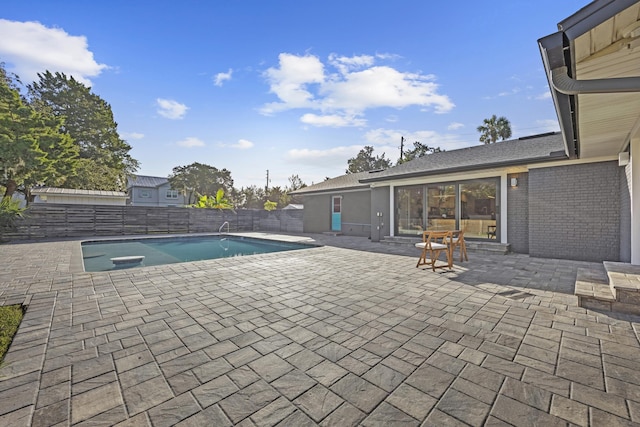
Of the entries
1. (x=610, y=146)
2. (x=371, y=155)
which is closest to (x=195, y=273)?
(x=610, y=146)

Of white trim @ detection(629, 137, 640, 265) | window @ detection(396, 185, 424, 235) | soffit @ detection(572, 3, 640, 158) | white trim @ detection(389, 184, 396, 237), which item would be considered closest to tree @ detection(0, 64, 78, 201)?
white trim @ detection(389, 184, 396, 237)

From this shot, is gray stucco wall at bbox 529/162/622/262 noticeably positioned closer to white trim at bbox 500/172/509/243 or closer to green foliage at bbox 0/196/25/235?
white trim at bbox 500/172/509/243

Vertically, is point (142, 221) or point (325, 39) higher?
point (325, 39)

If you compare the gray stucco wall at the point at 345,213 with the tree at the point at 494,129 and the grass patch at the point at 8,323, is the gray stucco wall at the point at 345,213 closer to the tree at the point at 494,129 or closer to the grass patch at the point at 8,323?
the grass patch at the point at 8,323

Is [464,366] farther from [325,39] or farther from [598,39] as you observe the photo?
[325,39]

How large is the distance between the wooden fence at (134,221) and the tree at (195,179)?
52.6 feet

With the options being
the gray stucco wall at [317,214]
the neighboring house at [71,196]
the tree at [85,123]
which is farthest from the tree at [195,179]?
the gray stucco wall at [317,214]

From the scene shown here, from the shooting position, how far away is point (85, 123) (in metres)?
20.9

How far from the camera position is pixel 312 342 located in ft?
8.36

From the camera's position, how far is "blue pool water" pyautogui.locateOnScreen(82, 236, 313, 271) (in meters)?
8.25

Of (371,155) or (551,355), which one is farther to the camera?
(371,155)

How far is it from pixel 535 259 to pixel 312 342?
22.7 feet

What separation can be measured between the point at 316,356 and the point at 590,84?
350cm

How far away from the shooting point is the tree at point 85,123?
19719mm
